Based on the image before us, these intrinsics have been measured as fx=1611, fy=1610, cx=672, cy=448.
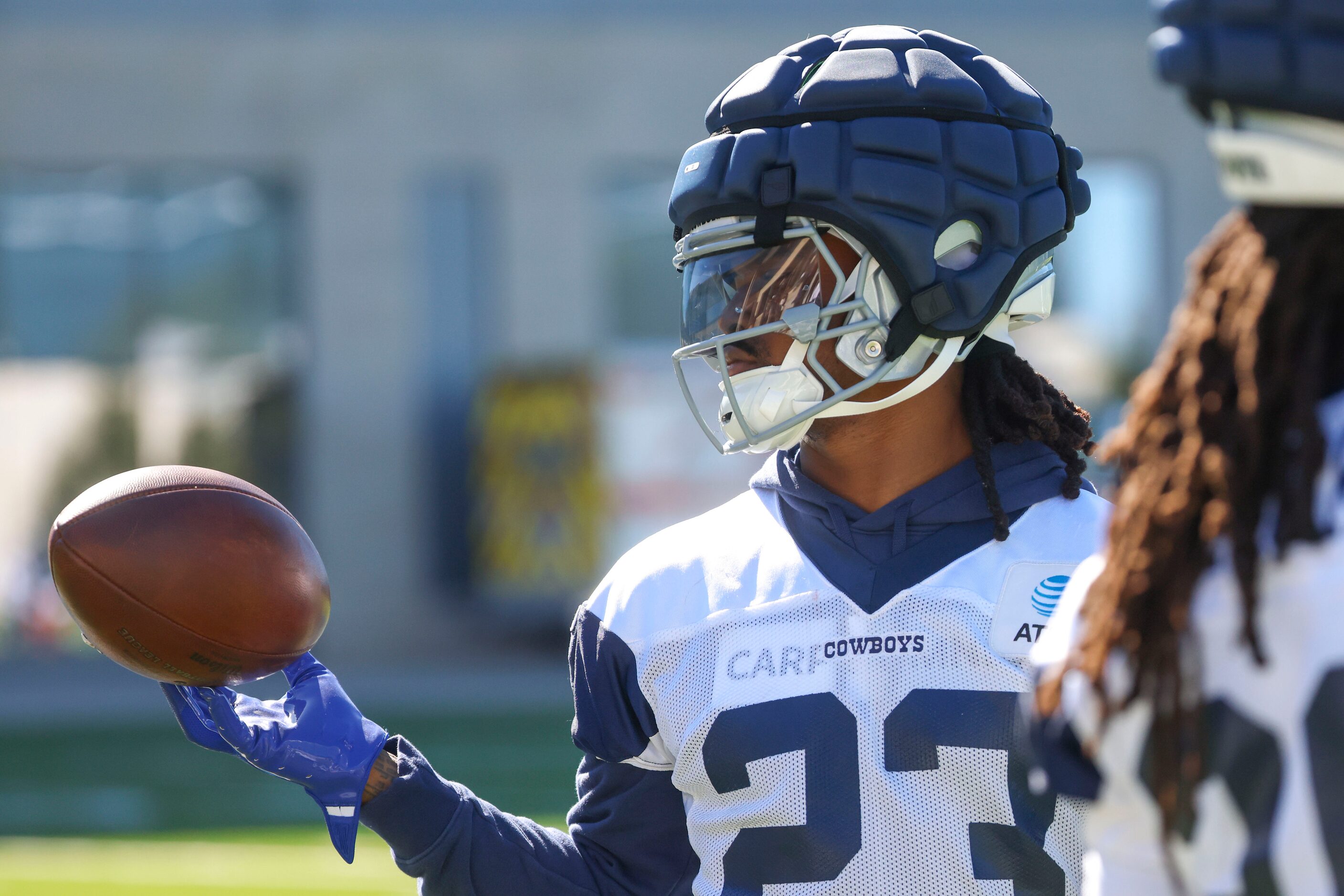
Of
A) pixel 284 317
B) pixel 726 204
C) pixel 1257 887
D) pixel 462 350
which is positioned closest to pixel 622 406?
pixel 462 350

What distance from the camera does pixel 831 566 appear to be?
2.14 meters

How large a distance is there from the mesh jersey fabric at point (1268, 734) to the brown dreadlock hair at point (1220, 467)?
0.05 ft

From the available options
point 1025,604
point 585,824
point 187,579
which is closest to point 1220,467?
point 1025,604

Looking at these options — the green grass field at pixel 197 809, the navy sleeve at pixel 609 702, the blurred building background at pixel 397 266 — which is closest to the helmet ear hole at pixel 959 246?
the navy sleeve at pixel 609 702

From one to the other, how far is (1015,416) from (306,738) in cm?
105

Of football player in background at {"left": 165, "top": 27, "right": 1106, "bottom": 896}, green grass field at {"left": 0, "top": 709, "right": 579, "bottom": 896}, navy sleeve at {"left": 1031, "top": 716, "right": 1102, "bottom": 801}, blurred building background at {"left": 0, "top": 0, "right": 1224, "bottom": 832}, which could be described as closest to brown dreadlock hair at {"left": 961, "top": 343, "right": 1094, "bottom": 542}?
football player in background at {"left": 165, "top": 27, "right": 1106, "bottom": 896}

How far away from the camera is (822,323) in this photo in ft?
7.01

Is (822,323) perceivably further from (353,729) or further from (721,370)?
(353,729)

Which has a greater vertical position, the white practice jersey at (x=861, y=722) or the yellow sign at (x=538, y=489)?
the white practice jersey at (x=861, y=722)

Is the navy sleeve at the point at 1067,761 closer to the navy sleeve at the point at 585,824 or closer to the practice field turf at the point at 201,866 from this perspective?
the navy sleeve at the point at 585,824

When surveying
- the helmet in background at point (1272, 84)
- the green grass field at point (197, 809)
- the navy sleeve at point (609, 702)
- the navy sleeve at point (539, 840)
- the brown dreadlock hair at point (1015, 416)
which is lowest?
the green grass field at point (197, 809)

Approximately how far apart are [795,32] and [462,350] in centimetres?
421

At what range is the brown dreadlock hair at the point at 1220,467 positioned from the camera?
3.75 ft

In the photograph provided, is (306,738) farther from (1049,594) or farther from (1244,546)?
(1244,546)
